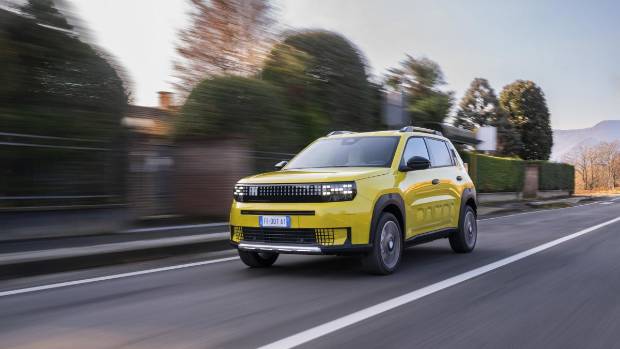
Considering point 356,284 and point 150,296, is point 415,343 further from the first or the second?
point 150,296

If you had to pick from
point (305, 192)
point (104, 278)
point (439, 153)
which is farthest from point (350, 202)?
point (104, 278)

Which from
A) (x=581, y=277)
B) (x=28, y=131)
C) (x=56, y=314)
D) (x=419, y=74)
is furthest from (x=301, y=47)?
(x=419, y=74)

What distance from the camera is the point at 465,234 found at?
9.54m

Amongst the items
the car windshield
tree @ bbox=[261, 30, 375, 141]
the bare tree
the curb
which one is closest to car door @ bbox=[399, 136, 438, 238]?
the car windshield

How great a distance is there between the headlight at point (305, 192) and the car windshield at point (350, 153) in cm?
97

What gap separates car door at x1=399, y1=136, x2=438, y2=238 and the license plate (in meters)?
1.54

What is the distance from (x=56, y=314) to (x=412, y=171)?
15.0 ft

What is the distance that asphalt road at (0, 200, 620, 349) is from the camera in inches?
178

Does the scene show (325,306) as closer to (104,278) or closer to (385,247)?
(385,247)

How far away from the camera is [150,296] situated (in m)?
6.18

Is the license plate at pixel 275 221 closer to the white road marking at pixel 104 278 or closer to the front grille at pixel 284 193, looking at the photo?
the front grille at pixel 284 193

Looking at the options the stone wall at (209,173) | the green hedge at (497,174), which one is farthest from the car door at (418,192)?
the green hedge at (497,174)

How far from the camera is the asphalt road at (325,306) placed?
4523 mm

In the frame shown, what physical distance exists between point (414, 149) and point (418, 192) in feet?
2.17
